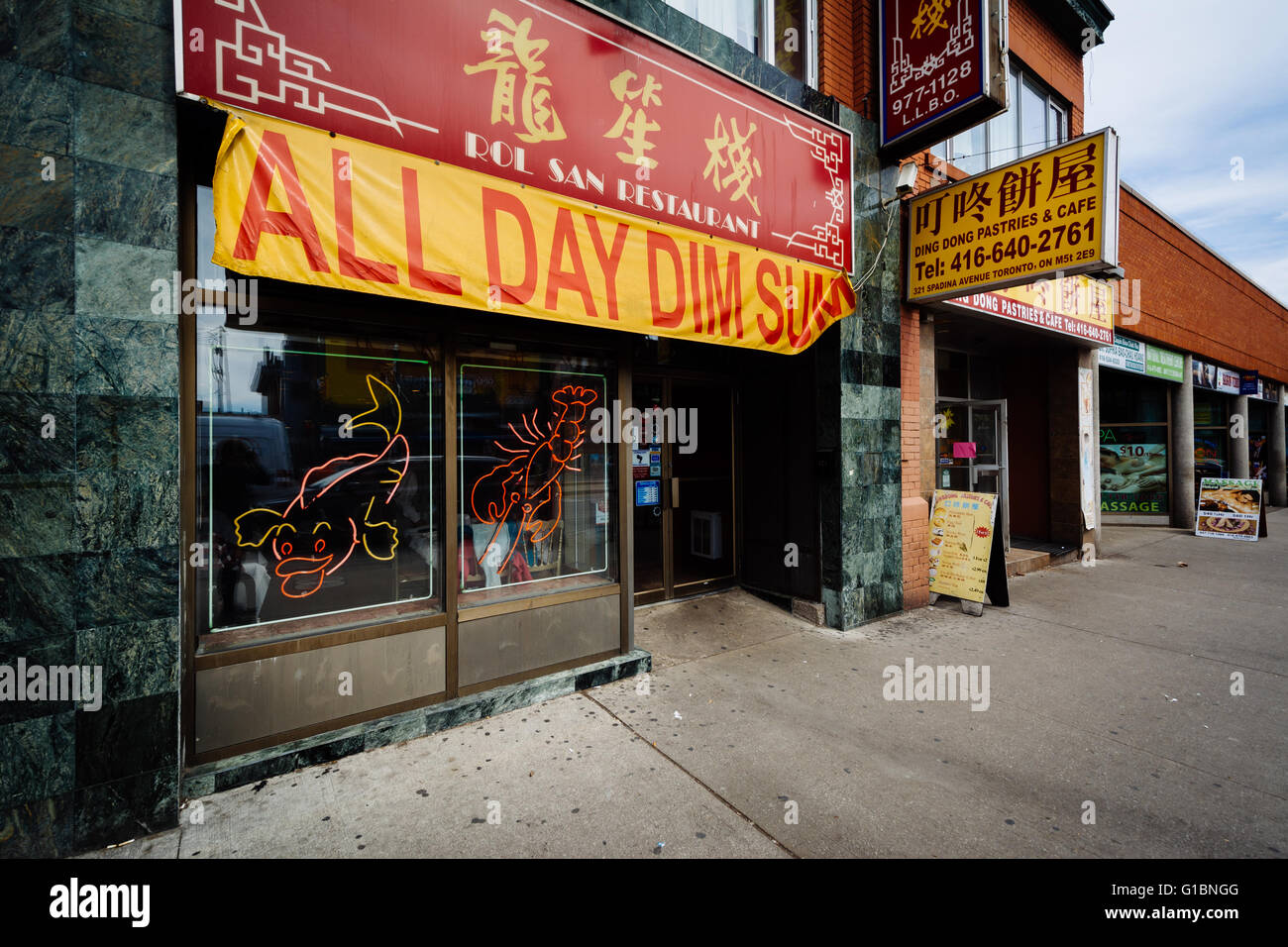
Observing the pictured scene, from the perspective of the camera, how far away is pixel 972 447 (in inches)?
345

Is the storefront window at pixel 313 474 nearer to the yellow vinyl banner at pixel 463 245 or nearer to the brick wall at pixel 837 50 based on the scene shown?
the yellow vinyl banner at pixel 463 245

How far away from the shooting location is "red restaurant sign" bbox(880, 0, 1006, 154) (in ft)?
16.7

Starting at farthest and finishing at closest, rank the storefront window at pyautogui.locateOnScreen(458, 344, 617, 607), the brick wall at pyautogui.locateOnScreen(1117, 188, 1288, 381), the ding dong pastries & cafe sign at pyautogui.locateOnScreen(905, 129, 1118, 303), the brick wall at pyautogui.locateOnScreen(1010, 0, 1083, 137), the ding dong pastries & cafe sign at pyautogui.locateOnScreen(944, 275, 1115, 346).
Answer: the brick wall at pyautogui.locateOnScreen(1117, 188, 1288, 381)
the brick wall at pyautogui.locateOnScreen(1010, 0, 1083, 137)
the ding dong pastries & cafe sign at pyautogui.locateOnScreen(944, 275, 1115, 346)
the ding dong pastries & cafe sign at pyautogui.locateOnScreen(905, 129, 1118, 303)
the storefront window at pyautogui.locateOnScreen(458, 344, 617, 607)

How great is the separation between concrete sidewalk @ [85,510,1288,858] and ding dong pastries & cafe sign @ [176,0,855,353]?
268 centimetres

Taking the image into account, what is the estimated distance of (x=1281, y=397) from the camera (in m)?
18.8

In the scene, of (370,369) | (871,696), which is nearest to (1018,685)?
(871,696)

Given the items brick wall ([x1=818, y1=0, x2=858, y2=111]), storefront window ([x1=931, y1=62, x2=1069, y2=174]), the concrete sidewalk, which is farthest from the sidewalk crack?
storefront window ([x1=931, y1=62, x2=1069, y2=174])

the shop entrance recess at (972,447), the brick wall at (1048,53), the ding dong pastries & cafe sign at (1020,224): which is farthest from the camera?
the shop entrance recess at (972,447)

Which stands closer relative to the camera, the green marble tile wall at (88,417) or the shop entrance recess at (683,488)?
the green marble tile wall at (88,417)


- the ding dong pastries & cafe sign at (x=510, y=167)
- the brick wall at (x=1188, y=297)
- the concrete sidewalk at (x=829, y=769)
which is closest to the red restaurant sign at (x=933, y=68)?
the ding dong pastries & cafe sign at (x=510, y=167)

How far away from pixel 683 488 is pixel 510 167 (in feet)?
12.3

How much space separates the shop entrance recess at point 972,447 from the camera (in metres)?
8.77

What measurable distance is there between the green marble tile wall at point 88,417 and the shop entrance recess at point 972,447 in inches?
354

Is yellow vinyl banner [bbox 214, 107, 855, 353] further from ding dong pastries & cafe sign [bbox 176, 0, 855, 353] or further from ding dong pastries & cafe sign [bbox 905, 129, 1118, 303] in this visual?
ding dong pastries & cafe sign [bbox 905, 129, 1118, 303]
